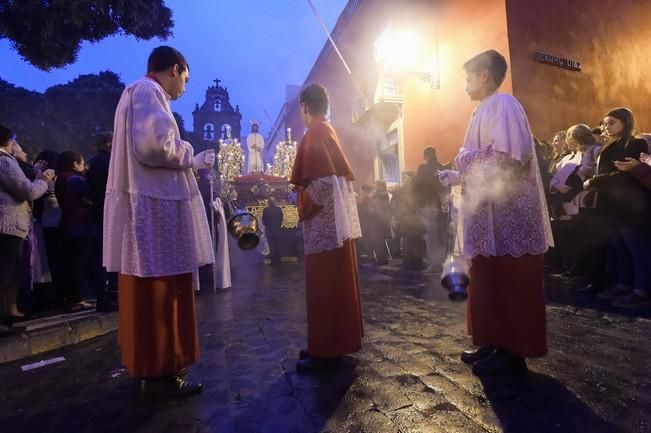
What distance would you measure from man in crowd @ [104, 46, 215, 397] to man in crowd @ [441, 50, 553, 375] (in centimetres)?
183

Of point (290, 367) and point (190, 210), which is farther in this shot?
A: point (290, 367)

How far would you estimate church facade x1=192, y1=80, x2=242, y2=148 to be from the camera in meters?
64.5

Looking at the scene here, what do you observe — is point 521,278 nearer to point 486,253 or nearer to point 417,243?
point 486,253

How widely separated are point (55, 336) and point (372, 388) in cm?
326

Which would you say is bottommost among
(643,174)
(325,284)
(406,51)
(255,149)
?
(325,284)

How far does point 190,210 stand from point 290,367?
131 cm

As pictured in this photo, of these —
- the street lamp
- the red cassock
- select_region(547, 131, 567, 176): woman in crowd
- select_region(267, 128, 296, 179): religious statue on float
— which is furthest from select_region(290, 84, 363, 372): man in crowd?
select_region(267, 128, 296, 179): religious statue on float

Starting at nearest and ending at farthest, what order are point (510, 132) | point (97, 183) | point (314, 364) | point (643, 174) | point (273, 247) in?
point (510, 132) < point (314, 364) < point (643, 174) < point (97, 183) < point (273, 247)

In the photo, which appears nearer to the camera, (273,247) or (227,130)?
(273,247)

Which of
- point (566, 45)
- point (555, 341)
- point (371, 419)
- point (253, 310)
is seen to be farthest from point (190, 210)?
point (566, 45)

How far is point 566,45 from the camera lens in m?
8.17

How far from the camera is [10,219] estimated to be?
3748 millimetres

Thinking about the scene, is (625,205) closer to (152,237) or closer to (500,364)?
(500,364)

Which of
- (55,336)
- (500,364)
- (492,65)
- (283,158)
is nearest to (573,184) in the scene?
(492,65)
